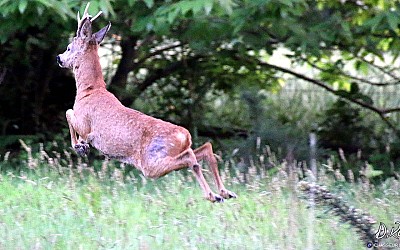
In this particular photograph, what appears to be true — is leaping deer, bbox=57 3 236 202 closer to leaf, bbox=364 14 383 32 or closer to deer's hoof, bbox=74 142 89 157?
deer's hoof, bbox=74 142 89 157

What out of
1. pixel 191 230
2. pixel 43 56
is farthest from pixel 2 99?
pixel 191 230

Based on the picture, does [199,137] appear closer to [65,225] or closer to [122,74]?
[122,74]

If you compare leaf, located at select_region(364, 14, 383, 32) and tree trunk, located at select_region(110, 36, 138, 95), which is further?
tree trunk, located at select_region(110, 36, 138, 95)

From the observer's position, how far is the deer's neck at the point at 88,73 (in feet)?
22.1

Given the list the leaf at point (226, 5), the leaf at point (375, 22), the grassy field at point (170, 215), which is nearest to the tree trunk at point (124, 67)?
the grassy field at point (170, 215)

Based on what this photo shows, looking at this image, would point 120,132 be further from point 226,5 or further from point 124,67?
point 124,67

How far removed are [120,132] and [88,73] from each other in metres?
0.82

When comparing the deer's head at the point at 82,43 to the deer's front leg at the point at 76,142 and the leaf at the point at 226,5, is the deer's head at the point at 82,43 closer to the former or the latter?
the deer's front leg at the point at 76,142

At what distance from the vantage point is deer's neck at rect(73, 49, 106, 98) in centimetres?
674

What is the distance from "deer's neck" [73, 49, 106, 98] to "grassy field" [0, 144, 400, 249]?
0.85 metres

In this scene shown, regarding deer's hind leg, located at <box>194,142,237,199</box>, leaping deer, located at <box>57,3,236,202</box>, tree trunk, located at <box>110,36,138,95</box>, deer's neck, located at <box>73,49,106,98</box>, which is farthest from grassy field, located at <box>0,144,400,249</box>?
tree trunk, located at <box>110,36,138,95</box>

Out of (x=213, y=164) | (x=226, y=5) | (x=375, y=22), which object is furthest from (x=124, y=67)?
(x=213, y=164)

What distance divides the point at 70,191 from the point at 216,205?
119cm

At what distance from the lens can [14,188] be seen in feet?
26.9
